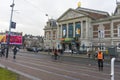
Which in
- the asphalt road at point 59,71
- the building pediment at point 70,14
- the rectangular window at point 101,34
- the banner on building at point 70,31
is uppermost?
the building pediment at point 70,14

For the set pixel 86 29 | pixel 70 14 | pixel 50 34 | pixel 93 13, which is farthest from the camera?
pixel 50 34

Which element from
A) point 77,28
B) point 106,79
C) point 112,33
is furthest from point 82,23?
point 106,79

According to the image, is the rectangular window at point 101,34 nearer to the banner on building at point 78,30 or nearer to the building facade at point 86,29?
the building facade at point 86,29

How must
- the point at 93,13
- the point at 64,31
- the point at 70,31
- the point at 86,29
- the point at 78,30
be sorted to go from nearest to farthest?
the point at 86,29 → the point at 78,30 → the point at 93,13 → the point at 70,31 → the point at 64,31

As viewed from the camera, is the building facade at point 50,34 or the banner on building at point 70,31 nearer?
the banner on building at point 70,31

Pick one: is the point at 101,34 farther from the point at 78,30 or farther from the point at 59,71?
the point at 59,71

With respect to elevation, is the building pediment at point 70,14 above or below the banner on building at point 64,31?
above

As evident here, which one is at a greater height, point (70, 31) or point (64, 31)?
point (64, 31)

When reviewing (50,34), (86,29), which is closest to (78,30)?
(86,29)

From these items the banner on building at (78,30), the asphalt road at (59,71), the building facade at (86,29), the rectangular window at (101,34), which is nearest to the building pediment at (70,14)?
the building facade at (86,29)

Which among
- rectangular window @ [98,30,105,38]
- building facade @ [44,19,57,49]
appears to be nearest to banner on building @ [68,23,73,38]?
building facade @ [44,19,57,49]

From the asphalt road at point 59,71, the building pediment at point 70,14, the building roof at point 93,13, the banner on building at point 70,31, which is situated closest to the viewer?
the asphalt road at point 59,71

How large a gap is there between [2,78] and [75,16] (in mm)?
68629

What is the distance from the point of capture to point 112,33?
214ft
